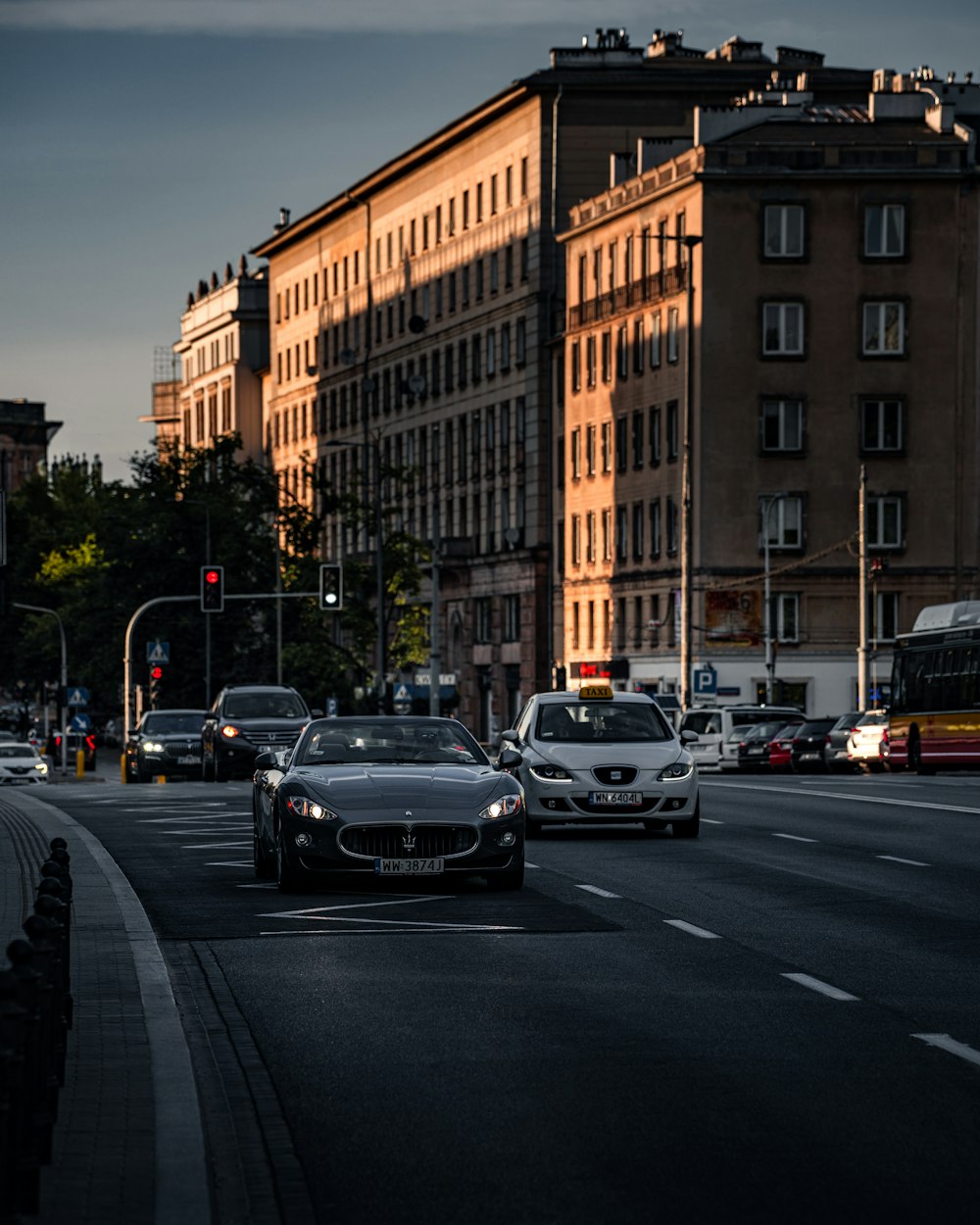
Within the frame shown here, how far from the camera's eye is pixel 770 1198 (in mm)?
7703

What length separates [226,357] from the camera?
156625mm

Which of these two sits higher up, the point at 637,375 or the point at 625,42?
the point at 625,42

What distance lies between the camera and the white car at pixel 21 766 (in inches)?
2562

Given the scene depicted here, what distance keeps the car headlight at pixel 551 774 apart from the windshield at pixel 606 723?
2.32 feet

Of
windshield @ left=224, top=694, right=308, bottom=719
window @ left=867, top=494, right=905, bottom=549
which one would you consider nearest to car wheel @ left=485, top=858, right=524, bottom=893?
windshield @ left=224, top=694, right=308, bottom=719

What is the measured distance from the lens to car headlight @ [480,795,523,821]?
19266 mm

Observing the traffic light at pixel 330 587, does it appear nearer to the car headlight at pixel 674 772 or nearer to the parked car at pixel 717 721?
the parked car at pixel 717 721

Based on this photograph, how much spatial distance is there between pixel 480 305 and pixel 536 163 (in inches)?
363

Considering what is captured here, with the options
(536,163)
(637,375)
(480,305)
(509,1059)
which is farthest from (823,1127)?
(480,305)

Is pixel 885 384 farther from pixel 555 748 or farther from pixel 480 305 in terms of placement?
pixel 555 748

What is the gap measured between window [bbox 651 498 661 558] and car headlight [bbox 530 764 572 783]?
65.1 meters

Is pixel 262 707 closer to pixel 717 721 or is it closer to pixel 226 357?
pixel 717 721

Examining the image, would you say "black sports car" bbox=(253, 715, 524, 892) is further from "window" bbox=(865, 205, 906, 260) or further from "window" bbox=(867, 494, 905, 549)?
"window" bbox=(865, 205, 906, 260)

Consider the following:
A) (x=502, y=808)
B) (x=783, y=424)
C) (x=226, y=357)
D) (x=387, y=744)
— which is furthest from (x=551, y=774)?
(x=226, y=357)
